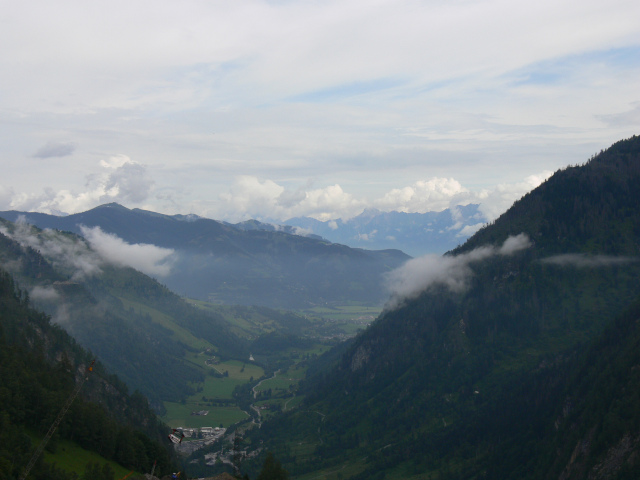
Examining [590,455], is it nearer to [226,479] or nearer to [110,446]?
[226,479]

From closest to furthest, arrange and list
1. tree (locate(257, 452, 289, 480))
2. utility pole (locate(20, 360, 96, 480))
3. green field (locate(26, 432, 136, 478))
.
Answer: utility pole (locate(20, 360, 96, 480)) < tree (locate(257, 452, 289, 480)) < green field (locate(26, 432, 136, 478))

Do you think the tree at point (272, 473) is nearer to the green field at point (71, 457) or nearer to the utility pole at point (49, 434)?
the green field at point (71, 457)

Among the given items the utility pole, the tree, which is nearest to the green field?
the utility pole

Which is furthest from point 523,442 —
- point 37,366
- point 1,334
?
point 1,334

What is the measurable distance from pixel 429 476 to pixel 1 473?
157 metres

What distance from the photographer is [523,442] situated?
189500 mm

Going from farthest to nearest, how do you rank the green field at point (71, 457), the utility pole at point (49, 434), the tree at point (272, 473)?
the green field at point (71, 457), the tree at point (272, 473), the utility pole at point (49, 434)

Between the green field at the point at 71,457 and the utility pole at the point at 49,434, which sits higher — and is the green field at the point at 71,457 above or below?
below

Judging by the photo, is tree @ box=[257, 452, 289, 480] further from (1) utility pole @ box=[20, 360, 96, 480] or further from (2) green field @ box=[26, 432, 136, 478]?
(1) utility pole @ box=[20, 360, 96, 480]

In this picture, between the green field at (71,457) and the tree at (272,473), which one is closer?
the tree at (272,473)

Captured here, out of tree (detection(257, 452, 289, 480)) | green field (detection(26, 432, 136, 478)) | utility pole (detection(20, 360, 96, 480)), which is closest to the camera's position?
utility pole (detection(20, 360, 96, 480))

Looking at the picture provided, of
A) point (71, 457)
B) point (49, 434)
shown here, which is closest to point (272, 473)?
point (71, 457)

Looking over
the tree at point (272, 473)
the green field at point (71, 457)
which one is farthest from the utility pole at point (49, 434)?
the tree at point (272, 473)

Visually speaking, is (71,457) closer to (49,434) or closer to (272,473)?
(49,434)
